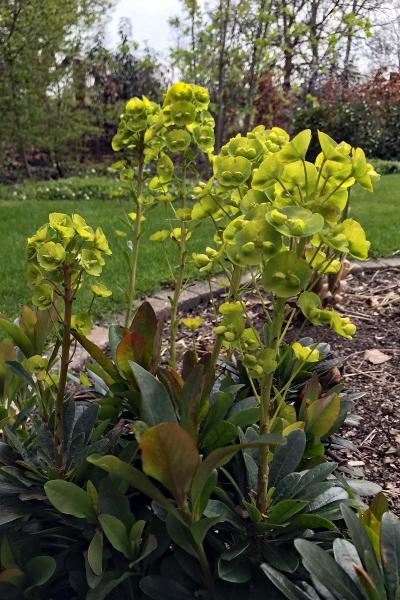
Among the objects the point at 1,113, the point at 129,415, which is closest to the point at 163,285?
the point at 129,415

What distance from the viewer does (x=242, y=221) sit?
34.1 inches

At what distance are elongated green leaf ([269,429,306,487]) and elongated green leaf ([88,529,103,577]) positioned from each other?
35cm

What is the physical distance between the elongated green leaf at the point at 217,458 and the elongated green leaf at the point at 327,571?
0.59ft

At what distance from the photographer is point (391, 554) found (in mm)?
899

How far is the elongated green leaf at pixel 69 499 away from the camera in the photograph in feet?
3.09

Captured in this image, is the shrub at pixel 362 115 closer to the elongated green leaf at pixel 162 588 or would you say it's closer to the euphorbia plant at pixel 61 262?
the euphorbia plant at pixel 61 262

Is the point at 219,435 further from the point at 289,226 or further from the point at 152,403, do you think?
the point at 289,226

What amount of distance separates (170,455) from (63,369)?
32cm

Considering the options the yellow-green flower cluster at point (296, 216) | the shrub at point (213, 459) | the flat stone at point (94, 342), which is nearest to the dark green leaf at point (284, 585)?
the shrub at point (213, 459)

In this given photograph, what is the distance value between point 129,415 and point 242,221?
0.61 metres

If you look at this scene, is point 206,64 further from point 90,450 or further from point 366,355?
point 90,450

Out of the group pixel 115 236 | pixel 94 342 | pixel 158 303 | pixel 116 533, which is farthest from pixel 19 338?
pixel 115 236

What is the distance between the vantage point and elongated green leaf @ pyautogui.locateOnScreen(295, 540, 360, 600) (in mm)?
865

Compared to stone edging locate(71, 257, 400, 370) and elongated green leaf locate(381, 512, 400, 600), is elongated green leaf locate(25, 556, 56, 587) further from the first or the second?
stone edging locate(71, 257, 400, 370)
